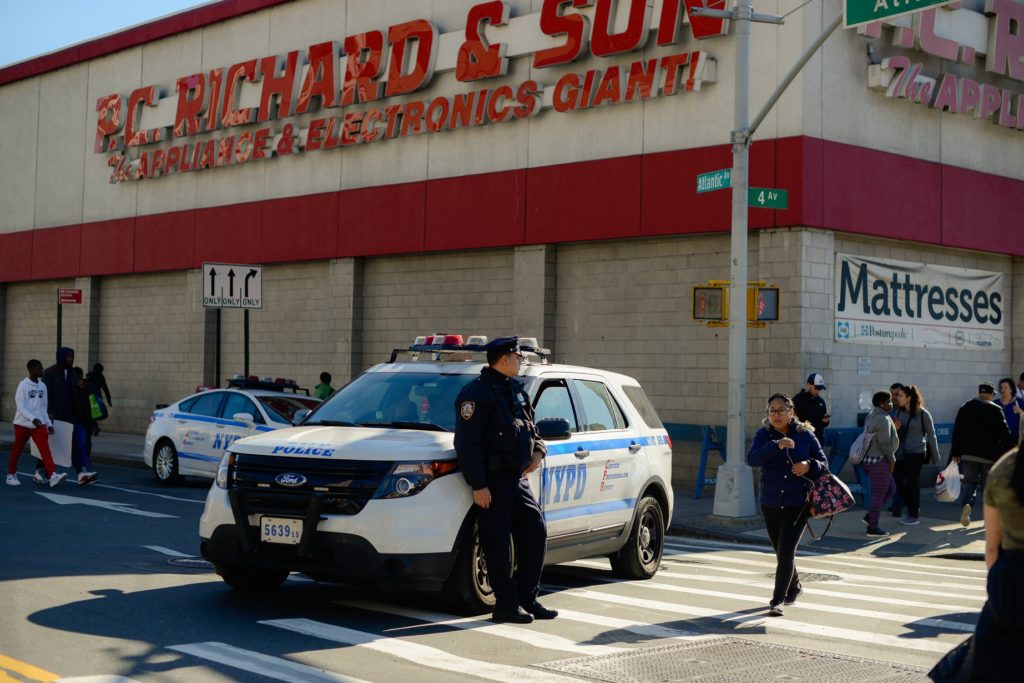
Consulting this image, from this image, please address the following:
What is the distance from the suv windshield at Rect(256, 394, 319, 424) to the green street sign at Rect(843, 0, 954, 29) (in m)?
9.37

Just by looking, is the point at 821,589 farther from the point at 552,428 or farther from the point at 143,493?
the point at 143,493

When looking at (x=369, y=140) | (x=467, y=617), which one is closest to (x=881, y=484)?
(x=467, y=617)

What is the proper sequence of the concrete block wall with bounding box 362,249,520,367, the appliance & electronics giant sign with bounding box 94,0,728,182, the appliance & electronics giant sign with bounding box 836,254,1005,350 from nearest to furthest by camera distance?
the appliance & electronics giant sign with bounding box 836,254,1005,350, the appliance & electronics giant sign with bounding box 94,0,728,182, the concrete block wall with bounding box 362,249,520,367

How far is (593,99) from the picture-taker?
73.0 feet

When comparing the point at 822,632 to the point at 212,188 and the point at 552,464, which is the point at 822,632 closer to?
the point at 552,464

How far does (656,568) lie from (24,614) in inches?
219

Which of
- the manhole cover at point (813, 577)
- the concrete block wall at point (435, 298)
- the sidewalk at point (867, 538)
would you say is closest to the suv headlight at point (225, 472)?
the manhole cover at point (813, 577)

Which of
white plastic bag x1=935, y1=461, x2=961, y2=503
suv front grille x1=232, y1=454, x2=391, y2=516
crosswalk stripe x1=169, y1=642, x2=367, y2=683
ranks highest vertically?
suv front grille x1=232, y1=454, x2=391, y2=516

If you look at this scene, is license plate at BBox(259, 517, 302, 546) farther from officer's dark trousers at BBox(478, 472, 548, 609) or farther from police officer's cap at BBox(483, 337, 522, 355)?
police officer's cap at BBox(483, 337, 522, 355)

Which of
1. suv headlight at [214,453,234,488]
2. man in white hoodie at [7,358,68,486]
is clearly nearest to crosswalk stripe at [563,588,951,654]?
suv headlight at [214,453,234,488]

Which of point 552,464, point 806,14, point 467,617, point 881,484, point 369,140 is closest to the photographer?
point 467,617

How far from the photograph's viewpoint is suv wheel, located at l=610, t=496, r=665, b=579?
1134cm

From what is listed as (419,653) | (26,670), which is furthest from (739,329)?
(26,670)

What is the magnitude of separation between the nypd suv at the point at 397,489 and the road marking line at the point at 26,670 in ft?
6.42
